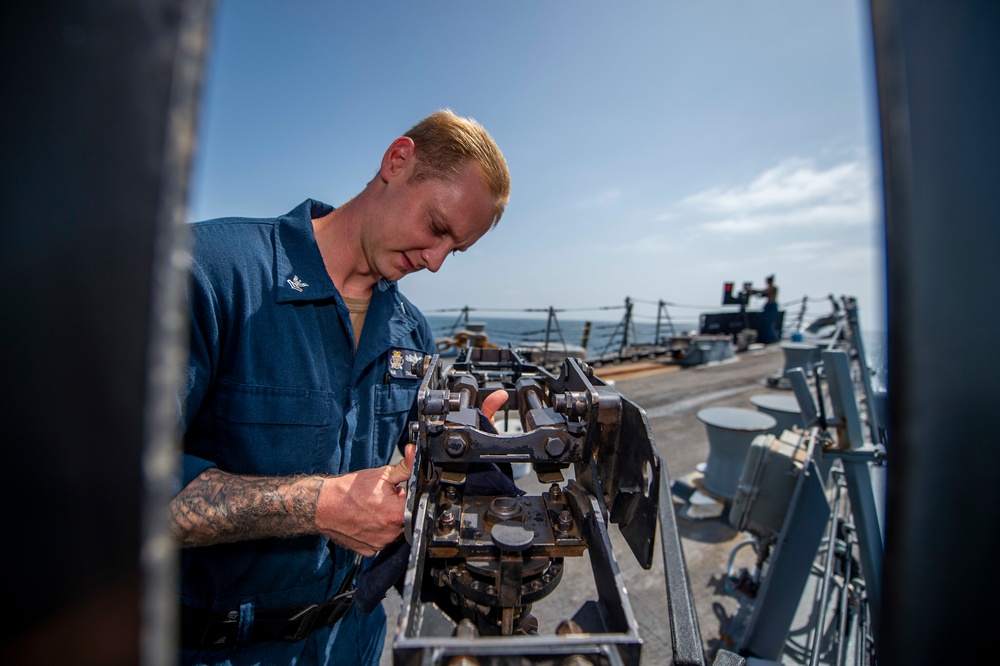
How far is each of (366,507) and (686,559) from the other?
11.5ft

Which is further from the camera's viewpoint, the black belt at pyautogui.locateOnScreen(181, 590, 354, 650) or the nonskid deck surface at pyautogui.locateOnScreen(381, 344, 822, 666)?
the nonskid deck surface at pyautogui.locateOnScreen(381, 344, 822, 666)

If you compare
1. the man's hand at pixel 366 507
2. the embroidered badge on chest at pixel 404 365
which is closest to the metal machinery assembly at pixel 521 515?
the man's hand at pixel 366 507

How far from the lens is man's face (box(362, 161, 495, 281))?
5.21ft

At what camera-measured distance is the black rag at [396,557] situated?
3.22 ft

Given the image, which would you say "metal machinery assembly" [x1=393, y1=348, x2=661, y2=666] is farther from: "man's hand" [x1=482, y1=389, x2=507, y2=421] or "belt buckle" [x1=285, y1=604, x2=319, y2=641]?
"belt buckle" [x1=285, y1=604, x2=319, y2=641]

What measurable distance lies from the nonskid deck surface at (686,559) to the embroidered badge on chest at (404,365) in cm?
101

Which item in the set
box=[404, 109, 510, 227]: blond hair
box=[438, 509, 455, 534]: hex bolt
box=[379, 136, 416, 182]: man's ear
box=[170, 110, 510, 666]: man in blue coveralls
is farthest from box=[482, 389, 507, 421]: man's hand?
box=[379, 136, 416, 182]: man's ear

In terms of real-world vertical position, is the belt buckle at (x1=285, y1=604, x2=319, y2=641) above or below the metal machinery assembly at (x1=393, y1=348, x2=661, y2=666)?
below

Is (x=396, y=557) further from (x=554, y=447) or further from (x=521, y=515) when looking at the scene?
(x=554, y=447)

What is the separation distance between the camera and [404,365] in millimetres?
1811

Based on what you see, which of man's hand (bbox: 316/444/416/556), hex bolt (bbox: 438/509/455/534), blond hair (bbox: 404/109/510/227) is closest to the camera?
hex bolt (bbox: 438/509/455/534)

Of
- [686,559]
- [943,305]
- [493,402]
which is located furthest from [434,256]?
[686,559]

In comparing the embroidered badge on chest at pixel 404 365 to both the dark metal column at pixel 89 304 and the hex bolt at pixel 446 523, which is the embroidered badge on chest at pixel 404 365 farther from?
the dark metal column at pixel 89 304

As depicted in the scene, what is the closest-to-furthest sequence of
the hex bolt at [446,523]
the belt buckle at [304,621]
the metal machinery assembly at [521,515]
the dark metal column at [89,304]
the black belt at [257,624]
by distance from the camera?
1. the dark metal column at [89,304]
2. the metal machinery assembly at [521,515]
3. the hex bolt at [446,523]
4. the black belt at [257,624]
5. the belt buckle at [304,621]
